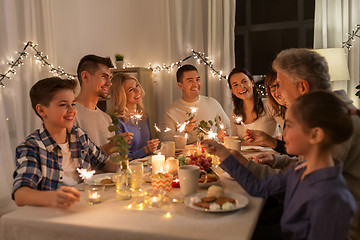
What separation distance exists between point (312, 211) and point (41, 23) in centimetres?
403

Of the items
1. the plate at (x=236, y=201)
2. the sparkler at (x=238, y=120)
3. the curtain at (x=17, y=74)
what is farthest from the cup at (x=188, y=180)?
the curtain at (x=17, y=74)

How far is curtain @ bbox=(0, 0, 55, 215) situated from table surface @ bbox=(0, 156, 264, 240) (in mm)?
2602

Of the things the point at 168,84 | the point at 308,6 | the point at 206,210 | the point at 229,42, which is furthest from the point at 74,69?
the point at 206,210

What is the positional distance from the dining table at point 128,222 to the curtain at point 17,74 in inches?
102

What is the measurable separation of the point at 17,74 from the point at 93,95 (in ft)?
5.57

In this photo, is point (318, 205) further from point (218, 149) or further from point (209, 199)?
point (218, 149)

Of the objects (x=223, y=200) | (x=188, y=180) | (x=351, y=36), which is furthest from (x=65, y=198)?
(x=351, y=36)

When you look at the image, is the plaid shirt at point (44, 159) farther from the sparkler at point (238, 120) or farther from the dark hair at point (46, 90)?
the sparkler at point (238, 120)

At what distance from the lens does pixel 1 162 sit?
3.57 meters

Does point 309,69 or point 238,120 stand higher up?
point 309,69

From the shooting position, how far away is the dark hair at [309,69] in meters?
1.62

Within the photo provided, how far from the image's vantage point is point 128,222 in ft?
3.92

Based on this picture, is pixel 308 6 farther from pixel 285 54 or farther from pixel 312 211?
pixel 312 211

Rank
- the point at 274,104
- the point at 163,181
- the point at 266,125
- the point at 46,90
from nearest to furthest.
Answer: the point at 163,181, the point at 46,90, the point at 274,104, the point at 266,125
